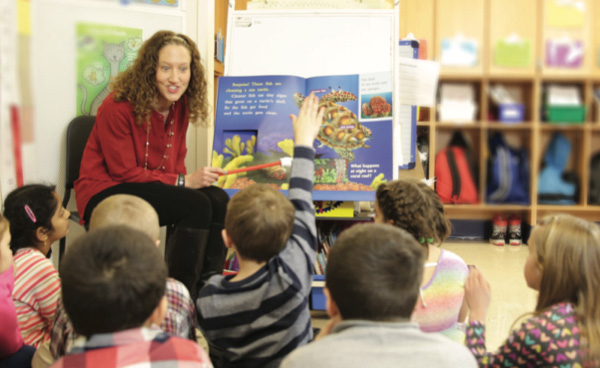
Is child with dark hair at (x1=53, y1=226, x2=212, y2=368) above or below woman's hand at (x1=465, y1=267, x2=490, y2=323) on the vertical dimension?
above

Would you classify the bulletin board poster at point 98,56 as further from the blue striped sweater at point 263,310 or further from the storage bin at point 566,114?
the storage bin at point 566,114

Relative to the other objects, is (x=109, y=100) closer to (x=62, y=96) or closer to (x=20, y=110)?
(x=20, y=110)

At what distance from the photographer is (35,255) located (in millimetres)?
1793

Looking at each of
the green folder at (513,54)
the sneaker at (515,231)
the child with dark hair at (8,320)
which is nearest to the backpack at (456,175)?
the sneaker at (515,231)

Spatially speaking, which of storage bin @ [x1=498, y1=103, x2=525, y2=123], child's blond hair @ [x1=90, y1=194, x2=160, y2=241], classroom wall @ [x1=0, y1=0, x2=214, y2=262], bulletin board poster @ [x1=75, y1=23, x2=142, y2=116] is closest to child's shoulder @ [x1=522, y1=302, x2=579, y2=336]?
child's blond hair @ [x1=90, y1=194, x2=160, y2=241]

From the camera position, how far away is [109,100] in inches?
89.2

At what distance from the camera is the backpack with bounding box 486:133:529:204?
4.98 meters

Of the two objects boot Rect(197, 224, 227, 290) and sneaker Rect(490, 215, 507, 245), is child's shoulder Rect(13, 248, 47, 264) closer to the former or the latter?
boot Rect(197, 224, 227, 290)

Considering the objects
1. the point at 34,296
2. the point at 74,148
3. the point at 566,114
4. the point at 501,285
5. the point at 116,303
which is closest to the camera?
the point at 116,303

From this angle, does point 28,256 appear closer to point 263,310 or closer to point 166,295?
point 166,295

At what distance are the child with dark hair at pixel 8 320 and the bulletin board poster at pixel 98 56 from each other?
136 cm

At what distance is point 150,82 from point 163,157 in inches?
11.6

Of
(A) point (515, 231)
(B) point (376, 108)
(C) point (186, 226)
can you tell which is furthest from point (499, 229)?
(C) point (186, 226)

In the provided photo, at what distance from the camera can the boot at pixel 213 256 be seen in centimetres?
214
